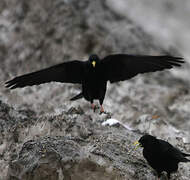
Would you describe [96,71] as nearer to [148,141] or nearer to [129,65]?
[129,65]

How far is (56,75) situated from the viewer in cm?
668

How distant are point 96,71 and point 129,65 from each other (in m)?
0.63

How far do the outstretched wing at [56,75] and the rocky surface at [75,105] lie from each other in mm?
512

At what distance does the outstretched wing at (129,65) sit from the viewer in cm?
616

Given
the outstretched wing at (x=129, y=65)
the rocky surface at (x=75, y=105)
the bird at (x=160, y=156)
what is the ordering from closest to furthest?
the rocky surface at (x=75, y=105), the bird at (x=160, y=156), the outstretched wing at (x=129, y=65)

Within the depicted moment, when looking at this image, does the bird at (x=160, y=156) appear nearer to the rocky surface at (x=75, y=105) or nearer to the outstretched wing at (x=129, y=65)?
the rocky surface at (x=75, y=105)

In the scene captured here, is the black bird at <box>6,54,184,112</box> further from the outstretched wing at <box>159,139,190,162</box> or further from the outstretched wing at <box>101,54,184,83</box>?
the outstretched wing at <box>159,139,190,162</box>

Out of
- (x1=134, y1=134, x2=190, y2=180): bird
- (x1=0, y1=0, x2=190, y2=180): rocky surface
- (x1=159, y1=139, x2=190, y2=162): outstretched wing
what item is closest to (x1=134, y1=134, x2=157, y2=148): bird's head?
(x1=134, y1=134, x2=190, y2=180): bird

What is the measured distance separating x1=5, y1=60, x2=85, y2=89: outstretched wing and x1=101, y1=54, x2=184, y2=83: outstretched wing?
51 cm

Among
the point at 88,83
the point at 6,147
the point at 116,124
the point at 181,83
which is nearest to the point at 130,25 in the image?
the point at 181,83

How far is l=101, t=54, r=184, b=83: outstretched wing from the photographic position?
243 inches

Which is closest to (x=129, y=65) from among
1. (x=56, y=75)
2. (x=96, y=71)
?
(x=96, y=71)

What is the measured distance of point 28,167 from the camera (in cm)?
416

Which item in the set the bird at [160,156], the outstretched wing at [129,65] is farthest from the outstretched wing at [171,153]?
the outstretched wing at [129,65]
